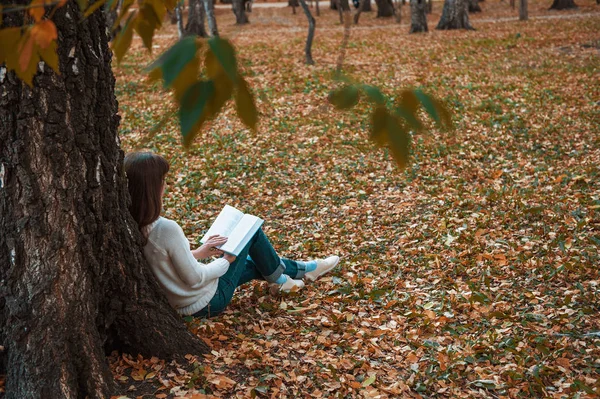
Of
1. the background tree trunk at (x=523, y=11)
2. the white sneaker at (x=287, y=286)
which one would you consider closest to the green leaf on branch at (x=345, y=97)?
the white sneaker at (x=287, y=286)

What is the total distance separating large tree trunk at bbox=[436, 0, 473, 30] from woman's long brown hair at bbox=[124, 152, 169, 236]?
16.0m

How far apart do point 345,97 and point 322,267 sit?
134 inches

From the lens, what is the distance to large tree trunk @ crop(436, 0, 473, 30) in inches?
706

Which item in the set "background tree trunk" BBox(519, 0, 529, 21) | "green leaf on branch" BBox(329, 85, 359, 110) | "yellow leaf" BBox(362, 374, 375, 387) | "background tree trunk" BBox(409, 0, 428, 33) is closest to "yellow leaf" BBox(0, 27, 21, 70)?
"green leaf on branch" BBox(329, 85, 359, 110)

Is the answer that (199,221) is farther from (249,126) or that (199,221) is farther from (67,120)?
(249,126)

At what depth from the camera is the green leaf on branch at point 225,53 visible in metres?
1.16

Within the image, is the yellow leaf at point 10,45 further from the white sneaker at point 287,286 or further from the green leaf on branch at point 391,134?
the white sneaker at point 287,286

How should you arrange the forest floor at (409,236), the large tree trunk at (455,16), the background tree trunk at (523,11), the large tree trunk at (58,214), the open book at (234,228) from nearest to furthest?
1. the large tree trunk at (58,214)
2. the forest floor at (409,236)
3. the open book at (234,228)
4. the large tree trunk at (455,16)
5. the background tree trunk at (523,11)

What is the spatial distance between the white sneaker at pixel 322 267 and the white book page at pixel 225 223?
0.78 metres

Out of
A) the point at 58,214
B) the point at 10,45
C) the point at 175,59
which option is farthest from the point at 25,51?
the point at 58,214

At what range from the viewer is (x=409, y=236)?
18.4 feet

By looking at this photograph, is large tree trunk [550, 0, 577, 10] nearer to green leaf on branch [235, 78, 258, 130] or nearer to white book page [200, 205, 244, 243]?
white book page [200, 205, 244, 243]

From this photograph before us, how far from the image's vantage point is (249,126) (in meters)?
1.29

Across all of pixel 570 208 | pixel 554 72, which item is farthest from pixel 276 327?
pixel 554 72
